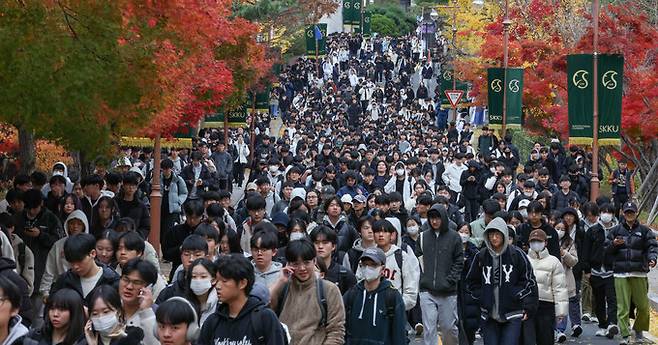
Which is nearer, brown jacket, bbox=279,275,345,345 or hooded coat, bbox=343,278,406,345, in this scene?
brown jacket, bbox=279,275,345,345

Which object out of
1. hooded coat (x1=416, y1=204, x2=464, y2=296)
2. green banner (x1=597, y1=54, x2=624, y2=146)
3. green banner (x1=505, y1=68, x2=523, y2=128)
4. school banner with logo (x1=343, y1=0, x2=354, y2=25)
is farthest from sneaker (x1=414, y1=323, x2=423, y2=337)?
school banner with logo (x1=343, y1=0, x2=354, y2=25)

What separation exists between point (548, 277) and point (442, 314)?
1.15m

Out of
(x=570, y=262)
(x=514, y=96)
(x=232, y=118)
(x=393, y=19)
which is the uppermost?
(x=393, y=19)

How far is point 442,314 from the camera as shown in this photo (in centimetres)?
1372

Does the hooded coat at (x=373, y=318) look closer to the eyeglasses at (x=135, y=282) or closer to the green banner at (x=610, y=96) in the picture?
the eyeglasses at (x=135, y=282)

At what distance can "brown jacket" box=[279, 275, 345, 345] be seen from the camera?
9.08 m

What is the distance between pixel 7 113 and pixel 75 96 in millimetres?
775

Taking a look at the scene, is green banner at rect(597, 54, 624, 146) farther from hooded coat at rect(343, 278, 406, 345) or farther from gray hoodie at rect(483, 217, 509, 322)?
hooded coat at rect(343, 278, 406, 345)

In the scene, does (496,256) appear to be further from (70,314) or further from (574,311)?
(70,314)

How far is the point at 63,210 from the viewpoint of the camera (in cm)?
1503

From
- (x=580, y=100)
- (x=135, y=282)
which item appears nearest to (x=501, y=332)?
(x=135, y=282)

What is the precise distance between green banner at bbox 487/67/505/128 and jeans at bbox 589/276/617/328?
18354mm

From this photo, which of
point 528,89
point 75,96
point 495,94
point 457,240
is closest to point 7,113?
point 75,96

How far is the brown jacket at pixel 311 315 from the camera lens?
9078mm
